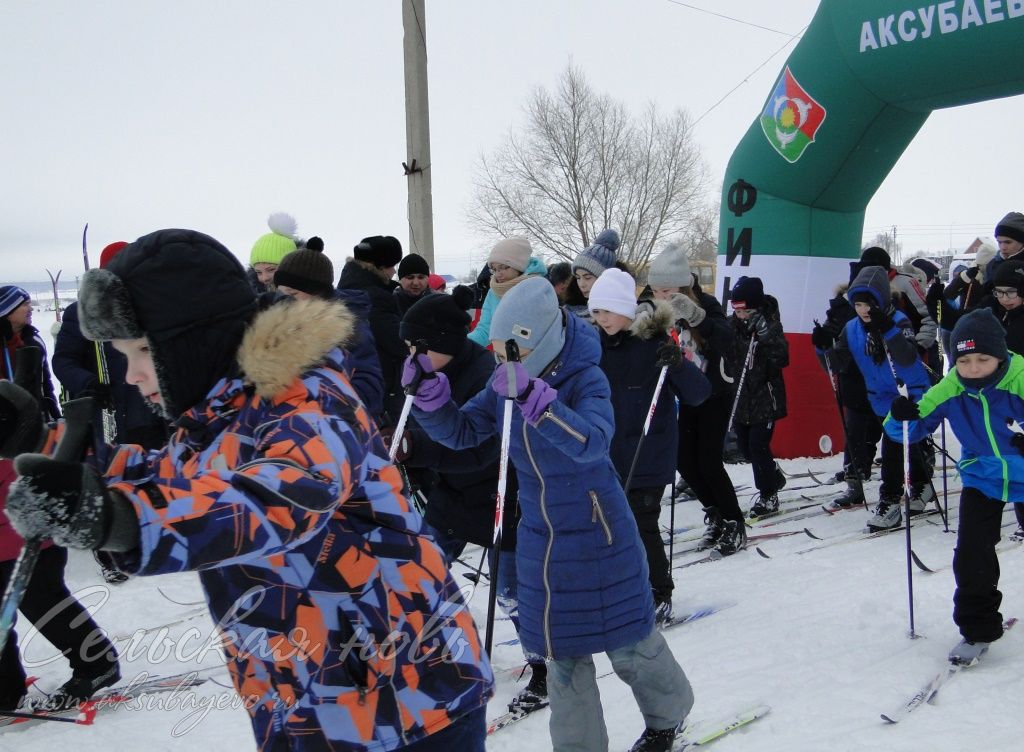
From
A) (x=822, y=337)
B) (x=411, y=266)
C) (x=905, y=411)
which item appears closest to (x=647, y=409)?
(x=905, y=411)

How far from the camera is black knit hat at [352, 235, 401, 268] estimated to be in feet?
16.8

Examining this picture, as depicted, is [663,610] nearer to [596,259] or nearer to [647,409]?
[647,409]

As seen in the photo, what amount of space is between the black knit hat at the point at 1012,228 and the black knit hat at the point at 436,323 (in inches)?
177

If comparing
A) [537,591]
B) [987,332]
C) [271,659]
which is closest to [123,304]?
[271,659]

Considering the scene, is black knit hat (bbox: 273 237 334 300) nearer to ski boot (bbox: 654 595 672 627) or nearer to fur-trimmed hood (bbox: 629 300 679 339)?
fur-trimmed hood (bbox: 629 300 679 339)

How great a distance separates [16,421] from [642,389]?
3249 millimetres

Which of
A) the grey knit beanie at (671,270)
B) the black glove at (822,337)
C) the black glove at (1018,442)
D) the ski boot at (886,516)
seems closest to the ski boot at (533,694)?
the black glove at (1018,442)

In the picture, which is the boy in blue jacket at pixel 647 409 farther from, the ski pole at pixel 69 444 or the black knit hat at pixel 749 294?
the ski pole at pixel 69 444

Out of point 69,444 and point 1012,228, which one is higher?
point 1012,228

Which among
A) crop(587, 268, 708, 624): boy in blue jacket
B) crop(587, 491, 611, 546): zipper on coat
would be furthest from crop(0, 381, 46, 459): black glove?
crop(587, 268, 708, 624): boy in blue jacket

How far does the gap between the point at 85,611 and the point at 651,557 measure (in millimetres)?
2596

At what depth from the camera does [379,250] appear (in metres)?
5.17

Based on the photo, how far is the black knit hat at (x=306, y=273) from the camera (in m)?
3.90

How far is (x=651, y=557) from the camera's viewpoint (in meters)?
4.18
